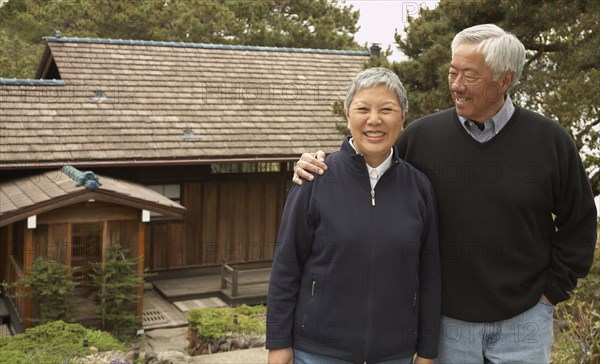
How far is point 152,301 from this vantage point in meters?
12.6

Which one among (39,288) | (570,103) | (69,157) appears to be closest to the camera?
(570,103)

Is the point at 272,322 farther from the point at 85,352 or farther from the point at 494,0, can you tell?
the point at 494,0

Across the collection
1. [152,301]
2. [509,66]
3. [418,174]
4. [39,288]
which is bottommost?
[152,301]

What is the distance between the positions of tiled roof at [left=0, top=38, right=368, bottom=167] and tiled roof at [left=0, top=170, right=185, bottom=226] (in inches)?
26.9

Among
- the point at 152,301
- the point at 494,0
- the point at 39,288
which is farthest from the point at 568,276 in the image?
the point at 152,301

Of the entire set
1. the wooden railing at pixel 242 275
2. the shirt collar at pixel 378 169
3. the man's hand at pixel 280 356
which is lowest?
the wooden railing at pixel 242 275

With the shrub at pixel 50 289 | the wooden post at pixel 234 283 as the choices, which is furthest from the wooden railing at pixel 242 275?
the shrub at pixel 50 289

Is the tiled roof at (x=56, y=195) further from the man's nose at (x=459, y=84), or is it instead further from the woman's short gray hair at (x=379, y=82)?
the man's nose at (x=459, y=84)

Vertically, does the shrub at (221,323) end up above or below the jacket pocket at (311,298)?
below

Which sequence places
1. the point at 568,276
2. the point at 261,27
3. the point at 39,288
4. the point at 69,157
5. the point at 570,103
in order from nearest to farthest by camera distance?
1. the point at 568,276
2. the point at 570,103
3. the point at 39,288
4. the point at 69,157
5. the point at 261,27

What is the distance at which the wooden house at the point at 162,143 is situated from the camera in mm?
11234

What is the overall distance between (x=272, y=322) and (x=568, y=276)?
4.44ft

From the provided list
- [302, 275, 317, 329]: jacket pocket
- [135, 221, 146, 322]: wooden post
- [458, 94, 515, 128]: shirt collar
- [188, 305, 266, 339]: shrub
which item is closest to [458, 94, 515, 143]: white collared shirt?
[458, 94, 515, 128]: shirt collar

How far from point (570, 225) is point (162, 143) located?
36.7ft
